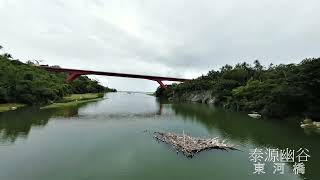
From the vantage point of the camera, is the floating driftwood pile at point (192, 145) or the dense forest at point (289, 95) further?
the dense forest at point (289, 95)

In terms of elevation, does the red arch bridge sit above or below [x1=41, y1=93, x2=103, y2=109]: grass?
above

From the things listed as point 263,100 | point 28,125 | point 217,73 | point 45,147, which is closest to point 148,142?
point 45,147

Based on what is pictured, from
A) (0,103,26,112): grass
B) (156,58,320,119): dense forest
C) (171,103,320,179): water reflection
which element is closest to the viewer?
(171,103,320,179): water reflection

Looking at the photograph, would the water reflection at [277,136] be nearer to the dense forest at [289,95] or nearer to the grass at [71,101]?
the dense forest at [289,95]

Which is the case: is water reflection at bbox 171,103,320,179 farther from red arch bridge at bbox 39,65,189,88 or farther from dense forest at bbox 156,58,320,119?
red arch bridge at bbox 39,65,189,88

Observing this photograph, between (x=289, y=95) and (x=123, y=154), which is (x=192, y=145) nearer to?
(x=123, y=154)

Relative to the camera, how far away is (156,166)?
44.9 feet

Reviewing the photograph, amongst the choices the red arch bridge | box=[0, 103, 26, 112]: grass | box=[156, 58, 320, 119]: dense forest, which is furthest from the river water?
the red arch bridge

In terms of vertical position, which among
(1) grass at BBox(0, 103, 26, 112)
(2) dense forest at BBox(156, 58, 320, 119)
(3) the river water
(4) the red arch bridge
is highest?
(4) the red arch bridge

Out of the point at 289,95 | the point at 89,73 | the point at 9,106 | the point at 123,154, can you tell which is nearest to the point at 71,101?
the point at 89,73

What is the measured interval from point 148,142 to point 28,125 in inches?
430

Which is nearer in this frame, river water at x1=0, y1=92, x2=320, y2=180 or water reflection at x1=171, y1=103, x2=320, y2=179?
river water at x1=0, y1=92, x2=320, y2=180

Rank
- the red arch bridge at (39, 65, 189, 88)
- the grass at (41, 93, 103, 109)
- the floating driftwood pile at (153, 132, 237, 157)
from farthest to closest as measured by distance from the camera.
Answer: the red arch bridge at (39, 65, 189, 88) → the grass at (41, 93, 103, 109) → the floating driftwood pile at (153, 132, 237, 157)

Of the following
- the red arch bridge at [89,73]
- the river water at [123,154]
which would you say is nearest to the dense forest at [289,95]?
the river water at [123,154]
